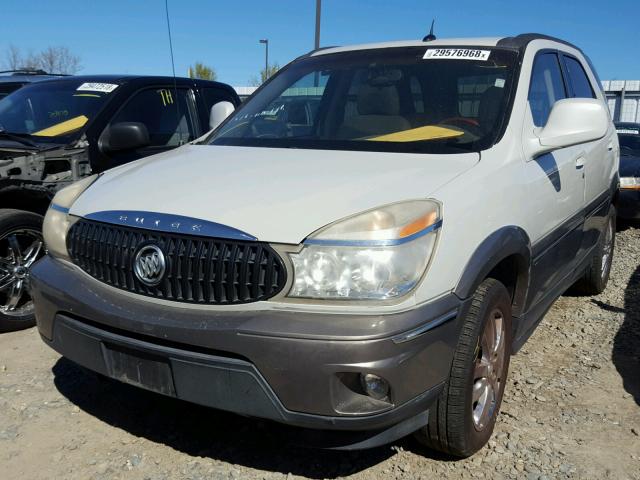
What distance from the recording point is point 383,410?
6.97 ft

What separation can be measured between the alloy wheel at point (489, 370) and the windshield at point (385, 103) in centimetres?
81

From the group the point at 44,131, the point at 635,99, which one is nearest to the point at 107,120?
the point at 44,131

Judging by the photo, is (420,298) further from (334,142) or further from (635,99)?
(635,99)

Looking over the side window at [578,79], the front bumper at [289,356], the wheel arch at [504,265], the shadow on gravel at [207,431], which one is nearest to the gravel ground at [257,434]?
the shadow on gravel at [207,431]

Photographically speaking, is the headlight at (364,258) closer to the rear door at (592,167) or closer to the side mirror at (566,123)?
the side mirror at (566,123)

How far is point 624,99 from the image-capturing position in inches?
1156

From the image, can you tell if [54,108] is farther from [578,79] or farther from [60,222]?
[578,79]

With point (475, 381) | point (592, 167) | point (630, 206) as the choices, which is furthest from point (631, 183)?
point (475, 381)

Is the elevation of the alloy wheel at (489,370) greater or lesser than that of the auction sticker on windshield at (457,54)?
lesser

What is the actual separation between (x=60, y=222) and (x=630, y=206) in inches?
281

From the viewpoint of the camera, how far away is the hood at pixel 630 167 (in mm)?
8086

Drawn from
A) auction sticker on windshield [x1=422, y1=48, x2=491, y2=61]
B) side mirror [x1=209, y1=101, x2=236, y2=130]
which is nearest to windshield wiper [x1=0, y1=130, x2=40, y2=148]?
side mirror [x1=209, y1=101, x2=236, y2=130]

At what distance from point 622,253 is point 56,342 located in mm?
6141

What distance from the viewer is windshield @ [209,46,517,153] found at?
3.04 metres
